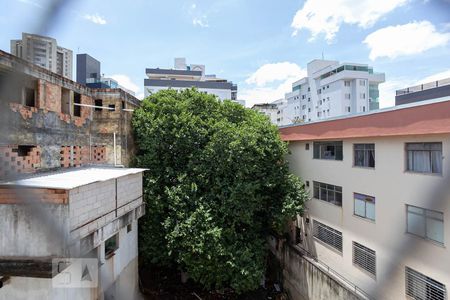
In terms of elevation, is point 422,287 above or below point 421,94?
below

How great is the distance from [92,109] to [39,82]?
171cm

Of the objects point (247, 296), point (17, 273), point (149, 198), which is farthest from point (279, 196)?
point (17, 273)

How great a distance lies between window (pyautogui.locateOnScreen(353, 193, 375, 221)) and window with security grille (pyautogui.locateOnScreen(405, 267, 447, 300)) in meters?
1.14

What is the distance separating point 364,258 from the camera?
5.49m

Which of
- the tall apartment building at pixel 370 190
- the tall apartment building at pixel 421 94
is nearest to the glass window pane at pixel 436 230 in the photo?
the tall apartment building at pixel 370 190

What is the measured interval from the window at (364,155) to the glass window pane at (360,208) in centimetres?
74

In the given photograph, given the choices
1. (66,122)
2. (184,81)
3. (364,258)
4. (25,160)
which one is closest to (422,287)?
(364,258)

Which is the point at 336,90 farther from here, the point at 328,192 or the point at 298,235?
the point at 328,192

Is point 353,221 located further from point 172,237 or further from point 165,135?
point 165,135

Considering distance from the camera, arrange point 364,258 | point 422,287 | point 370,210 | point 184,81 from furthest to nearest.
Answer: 1. point 184,81
2. point 364,258
3. point 370,210
4. point 422,287

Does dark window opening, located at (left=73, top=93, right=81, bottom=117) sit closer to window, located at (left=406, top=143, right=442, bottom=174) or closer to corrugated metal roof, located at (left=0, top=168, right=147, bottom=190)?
corrugated metal roof, located at (left=0, top=168, right=147, bottom=190)

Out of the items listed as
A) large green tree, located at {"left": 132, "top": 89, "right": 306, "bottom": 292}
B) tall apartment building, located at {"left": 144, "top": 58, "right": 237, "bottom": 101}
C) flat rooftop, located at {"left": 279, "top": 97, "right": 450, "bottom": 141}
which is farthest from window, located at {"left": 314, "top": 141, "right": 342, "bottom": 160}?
tall apartment building, located at {"left": 144, "top": 58, "right": 237, "bottom": 101}

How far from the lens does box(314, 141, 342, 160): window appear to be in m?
6.39

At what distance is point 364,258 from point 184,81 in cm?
1952
